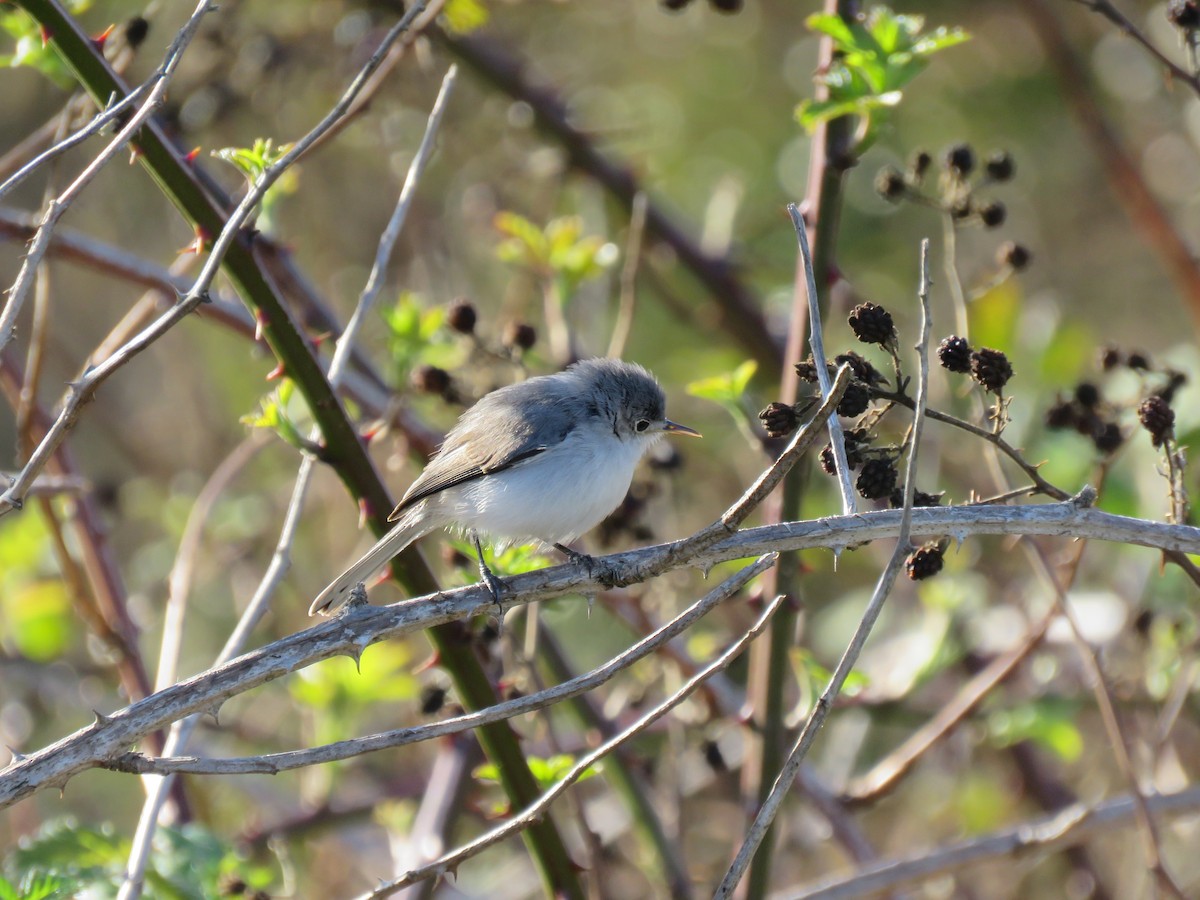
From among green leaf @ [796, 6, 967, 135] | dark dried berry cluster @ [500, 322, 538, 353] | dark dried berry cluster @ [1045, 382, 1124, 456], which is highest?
green leaf @ [796, 6, 967, 135]

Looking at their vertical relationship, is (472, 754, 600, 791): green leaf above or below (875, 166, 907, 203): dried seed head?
below

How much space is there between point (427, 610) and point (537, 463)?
1.41 meters

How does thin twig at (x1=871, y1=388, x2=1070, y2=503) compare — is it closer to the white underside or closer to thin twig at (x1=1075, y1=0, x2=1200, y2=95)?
thin twig at (x1=1075, y1=0, x2=1200, y2=95)

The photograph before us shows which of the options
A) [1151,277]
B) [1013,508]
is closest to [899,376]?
[1013,508]

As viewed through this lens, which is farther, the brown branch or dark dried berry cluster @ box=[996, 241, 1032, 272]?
the brown branch

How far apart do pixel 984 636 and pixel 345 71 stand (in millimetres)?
3389

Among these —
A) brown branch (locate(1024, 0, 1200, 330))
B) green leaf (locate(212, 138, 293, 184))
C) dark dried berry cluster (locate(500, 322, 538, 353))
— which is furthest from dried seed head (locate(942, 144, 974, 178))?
brown branch (locate(1024, 0, 1200, 330))

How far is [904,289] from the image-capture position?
6246mm

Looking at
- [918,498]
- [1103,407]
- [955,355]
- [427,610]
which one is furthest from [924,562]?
[1103,407]

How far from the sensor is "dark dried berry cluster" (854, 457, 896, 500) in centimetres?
203

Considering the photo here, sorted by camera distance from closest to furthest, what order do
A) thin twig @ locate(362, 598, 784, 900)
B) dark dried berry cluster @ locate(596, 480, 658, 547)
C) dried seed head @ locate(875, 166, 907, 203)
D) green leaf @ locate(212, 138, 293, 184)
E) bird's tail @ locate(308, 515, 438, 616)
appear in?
thin twig @ locate(362, 598, 784, 900) < green leaf @ locate(212, 138, 293, 184) < dried seed head @ locate(875, 166, 907, 203) < bird's tail @ locate(308, 515, 438, 616) < dark dried berry cluster @ locate(596, 480, 658, 547)

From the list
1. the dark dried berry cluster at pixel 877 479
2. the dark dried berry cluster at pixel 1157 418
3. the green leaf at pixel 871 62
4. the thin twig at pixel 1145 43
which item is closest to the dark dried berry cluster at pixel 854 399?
the dark dried berry cluster at pixel 877 479

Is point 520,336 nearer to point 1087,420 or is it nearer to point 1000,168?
point 1000,168

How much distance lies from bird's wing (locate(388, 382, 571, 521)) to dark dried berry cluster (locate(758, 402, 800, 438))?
1.38m
